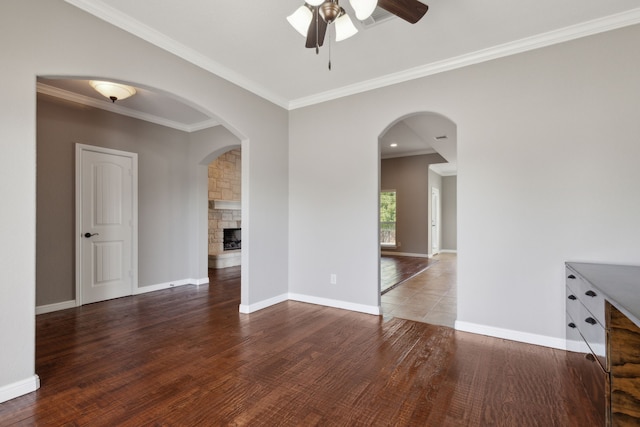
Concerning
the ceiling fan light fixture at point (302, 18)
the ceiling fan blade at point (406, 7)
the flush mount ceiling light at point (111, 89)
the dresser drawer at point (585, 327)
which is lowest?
the dresser drawer at point (585, 327)

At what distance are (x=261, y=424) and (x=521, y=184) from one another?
294 centimetres

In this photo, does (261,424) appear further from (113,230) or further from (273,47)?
(113,230)

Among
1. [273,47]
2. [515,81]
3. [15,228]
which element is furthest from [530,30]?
[15,228]

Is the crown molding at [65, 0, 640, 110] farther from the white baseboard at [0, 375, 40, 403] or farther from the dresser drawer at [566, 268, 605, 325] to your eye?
the white baseboard at [0, 375, 40, 403]

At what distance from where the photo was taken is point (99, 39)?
243 cm

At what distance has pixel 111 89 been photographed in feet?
11.4

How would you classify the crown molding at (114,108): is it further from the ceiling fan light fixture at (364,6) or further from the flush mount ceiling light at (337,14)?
→ the ceiling fan light fixture at (364,6)

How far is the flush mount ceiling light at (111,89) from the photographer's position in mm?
3420

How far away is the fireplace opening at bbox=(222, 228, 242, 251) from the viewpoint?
734cm

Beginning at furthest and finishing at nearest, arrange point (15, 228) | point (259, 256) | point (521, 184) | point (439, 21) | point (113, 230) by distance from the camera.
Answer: point (113, 230), point (259, 256), point (521, 184), point (439, 21), point (15, 228)

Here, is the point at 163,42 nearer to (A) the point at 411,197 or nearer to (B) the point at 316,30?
(B) the point at 316,30

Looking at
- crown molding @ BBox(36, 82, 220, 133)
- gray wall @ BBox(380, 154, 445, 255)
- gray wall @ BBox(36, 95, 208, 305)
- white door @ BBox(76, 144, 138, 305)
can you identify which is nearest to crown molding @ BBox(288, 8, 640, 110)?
crown molding @ BBox(36, 82, 220, 133)

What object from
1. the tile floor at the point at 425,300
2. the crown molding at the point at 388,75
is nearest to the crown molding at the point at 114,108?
the crown molding at the point at 388,75

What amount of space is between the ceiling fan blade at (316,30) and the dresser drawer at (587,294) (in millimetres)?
2402
